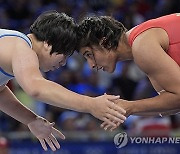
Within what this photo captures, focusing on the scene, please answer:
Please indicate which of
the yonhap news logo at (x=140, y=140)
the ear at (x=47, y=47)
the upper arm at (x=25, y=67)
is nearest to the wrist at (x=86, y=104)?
the upper arm at (x=25, y=67)

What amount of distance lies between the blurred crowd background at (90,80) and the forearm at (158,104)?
148cm

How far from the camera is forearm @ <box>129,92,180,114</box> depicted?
3.87 m

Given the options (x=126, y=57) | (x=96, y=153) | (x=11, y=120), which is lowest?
(x=11, y=120)

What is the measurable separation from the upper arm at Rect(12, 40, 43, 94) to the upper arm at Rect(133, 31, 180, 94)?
0.72 m

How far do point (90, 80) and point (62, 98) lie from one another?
4552mm

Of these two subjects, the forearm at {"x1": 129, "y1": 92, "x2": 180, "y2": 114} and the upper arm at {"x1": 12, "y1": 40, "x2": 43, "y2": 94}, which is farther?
the forearm at {"x1": 129, "y1": 92, "x2": 180, "y2": 114}

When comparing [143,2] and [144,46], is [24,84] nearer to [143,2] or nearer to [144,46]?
[144,46]

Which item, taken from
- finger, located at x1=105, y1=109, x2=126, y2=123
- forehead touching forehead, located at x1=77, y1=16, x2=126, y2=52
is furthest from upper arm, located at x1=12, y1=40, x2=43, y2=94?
forehead touching forehead, located at x1=77, y1=16, x2=126, y2=52

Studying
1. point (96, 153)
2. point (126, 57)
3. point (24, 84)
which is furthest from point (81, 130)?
point (24, 84)

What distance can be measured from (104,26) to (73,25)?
0.22 metres

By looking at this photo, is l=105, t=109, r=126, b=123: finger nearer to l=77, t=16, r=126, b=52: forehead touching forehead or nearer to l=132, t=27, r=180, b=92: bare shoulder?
l=132, t=27, r=180, b=92: bare shoulder

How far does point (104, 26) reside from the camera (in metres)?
4.10

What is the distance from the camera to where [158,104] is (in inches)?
153

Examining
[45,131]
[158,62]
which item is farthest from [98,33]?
[45,131]
